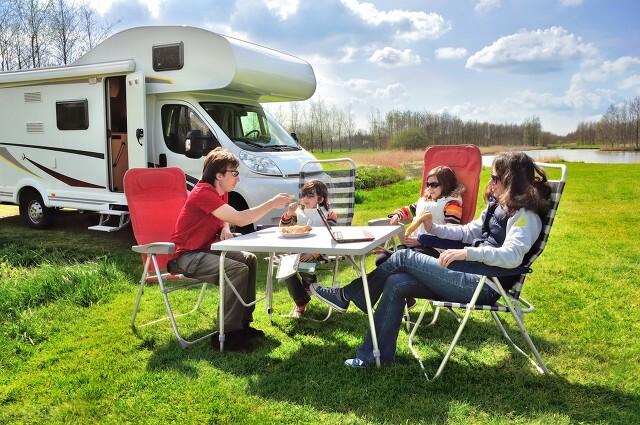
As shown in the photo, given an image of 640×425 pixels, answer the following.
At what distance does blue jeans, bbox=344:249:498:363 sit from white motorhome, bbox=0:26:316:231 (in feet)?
11.7

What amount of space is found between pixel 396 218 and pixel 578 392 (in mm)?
1794

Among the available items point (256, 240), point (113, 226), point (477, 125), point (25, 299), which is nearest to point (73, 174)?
point (113, 226)

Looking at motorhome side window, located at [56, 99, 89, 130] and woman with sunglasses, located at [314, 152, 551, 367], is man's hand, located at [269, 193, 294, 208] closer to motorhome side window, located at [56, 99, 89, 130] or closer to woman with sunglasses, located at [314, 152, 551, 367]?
woman with sunglasses, located at [314, 152, 551, 367]

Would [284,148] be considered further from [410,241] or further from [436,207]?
[410,241]

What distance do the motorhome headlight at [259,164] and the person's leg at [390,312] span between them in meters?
3.71

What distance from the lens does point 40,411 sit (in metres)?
3.12

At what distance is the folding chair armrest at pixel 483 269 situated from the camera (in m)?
3.12

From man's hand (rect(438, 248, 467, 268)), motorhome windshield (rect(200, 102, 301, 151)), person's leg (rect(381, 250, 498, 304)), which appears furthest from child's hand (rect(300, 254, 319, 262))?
motorhome windshield (rect(200, 102, 301, 151))

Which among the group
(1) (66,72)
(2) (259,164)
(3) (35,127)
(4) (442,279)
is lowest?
(4) (442,279)

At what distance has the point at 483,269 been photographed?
3.14 m

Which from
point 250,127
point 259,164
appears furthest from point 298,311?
point 250,127

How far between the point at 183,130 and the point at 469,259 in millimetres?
5277

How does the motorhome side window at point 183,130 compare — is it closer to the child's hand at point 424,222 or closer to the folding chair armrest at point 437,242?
the child's hand at point 424,222

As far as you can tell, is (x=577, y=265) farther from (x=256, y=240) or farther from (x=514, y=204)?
(x=256, y=240)
